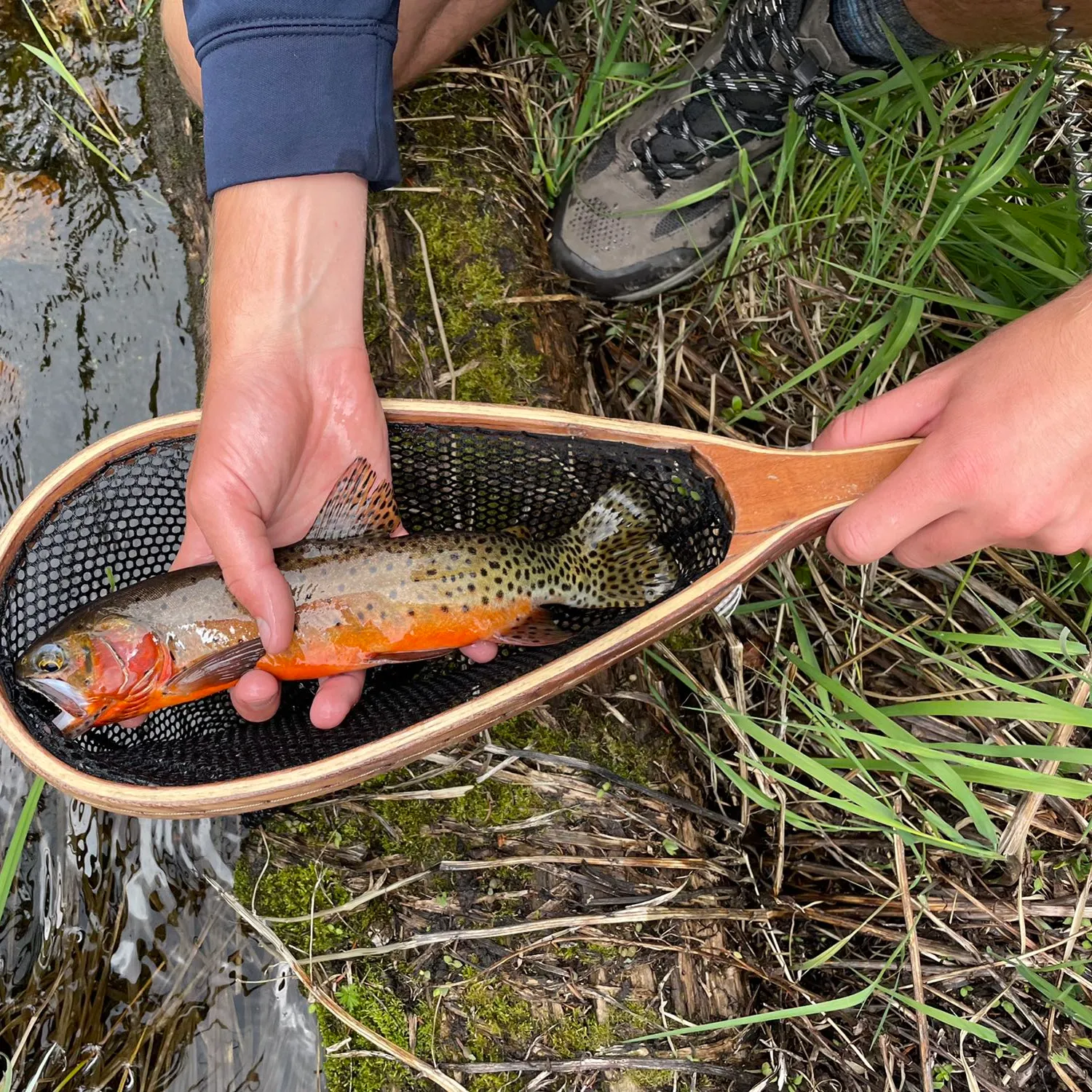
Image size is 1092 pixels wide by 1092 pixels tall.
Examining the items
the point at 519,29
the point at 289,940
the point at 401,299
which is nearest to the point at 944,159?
the point at 519,29

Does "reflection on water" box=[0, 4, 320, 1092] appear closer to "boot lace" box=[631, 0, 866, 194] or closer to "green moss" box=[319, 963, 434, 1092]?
"green moss" box=[319, 963, 434, 1092]

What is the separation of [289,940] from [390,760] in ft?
3.09

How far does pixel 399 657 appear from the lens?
8.52 ft

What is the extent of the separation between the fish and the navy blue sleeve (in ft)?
2.79

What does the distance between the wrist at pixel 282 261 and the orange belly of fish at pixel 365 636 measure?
0.81 m

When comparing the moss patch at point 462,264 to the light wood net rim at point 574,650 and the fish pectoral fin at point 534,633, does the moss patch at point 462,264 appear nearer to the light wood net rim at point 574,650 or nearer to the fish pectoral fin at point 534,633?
the light wood net rim at point 574,650

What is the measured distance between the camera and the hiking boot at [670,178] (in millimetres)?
3184

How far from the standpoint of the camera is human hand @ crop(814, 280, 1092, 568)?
1967 mm

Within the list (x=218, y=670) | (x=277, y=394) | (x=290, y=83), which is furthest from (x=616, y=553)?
(x=290, y=83)

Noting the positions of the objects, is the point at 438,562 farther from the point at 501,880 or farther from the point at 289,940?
the point at 289,940

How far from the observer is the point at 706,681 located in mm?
3096

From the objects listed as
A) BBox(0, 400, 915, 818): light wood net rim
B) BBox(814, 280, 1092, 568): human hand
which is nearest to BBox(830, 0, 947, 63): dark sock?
BBox(814, 280, 1092, 568): human hand

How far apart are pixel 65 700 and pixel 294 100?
1717mm

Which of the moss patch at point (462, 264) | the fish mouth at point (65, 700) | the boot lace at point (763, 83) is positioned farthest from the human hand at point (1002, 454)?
the fish mouth at point (65, 700)
